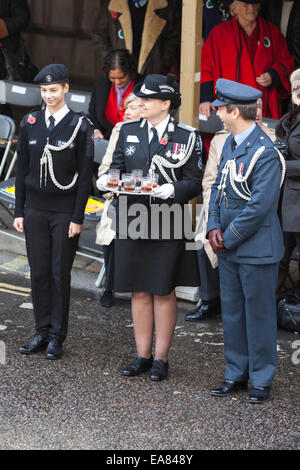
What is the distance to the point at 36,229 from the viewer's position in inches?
225

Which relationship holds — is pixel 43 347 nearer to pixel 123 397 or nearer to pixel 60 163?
pixel 123 397

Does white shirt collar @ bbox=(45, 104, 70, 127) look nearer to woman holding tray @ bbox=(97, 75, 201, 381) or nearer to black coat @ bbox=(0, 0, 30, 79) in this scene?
woman holding tray @ bbox=(97, 75, 201, 381)

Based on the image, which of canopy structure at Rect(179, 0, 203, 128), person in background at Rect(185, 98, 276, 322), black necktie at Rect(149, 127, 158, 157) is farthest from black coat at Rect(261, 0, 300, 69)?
black necktie at Rect(149, 127, 158, 157)

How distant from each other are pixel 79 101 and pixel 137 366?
3790 millimetres

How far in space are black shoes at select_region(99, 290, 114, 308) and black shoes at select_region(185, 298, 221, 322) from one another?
63 centimetres

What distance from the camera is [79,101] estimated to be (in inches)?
341

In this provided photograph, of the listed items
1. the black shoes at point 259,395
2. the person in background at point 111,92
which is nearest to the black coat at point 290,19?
the person in background at point 111,92

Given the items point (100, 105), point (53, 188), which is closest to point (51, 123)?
point (53, 188)

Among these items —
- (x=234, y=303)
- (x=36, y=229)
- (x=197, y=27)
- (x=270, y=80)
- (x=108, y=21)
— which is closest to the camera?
(x=234, y=303)

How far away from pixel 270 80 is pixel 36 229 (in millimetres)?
2971

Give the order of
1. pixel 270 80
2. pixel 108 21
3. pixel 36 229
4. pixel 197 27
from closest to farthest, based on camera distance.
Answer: pixel 36 229, pixel 197 27, pixel 270 80, pixel 108 21

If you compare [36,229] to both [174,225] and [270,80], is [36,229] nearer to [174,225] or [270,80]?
[174,225]

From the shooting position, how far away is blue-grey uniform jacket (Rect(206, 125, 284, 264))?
494cm
